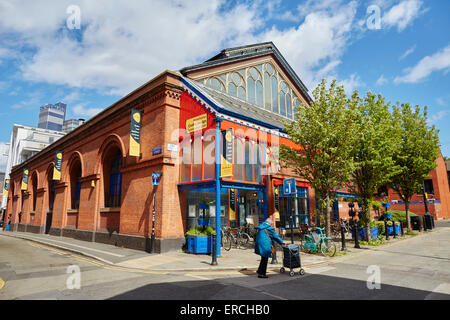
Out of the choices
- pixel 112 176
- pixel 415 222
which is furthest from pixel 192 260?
pixel 415 222

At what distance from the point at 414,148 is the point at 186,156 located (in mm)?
18205

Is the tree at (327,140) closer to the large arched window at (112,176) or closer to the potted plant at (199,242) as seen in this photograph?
the potted plant at (199,242)

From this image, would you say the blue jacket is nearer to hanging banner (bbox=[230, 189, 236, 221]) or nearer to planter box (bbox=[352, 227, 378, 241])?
hanging banner (bbox=[230, 189, 236, 221])

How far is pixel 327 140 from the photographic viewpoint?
12.2 meters

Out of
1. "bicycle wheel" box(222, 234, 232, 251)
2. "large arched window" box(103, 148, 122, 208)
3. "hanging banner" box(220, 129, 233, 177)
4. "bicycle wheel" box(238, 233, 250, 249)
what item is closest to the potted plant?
"bicycle wheel" box(222, 234, 232, 251)

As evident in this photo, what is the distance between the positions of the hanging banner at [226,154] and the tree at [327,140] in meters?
3.78

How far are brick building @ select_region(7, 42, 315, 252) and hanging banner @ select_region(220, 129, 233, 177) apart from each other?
0.15 feet

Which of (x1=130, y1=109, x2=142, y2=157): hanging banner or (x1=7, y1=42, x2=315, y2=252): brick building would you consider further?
(x1=130, y1=109, x2=142, y2=157): hanging banner

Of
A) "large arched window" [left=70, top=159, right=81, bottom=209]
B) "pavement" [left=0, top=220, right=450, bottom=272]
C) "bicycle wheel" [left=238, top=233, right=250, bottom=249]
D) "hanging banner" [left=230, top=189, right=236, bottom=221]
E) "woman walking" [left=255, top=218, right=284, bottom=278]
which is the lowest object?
"pavement" [left=0, top=220, right=450, bottom=272]

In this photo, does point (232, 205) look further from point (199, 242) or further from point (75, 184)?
point (75, 184)

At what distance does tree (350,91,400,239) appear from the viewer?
45.7ft

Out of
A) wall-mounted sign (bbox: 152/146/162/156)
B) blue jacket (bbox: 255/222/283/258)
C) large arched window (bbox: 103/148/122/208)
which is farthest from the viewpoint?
large arched window (bbox: 103/148/122/208)
